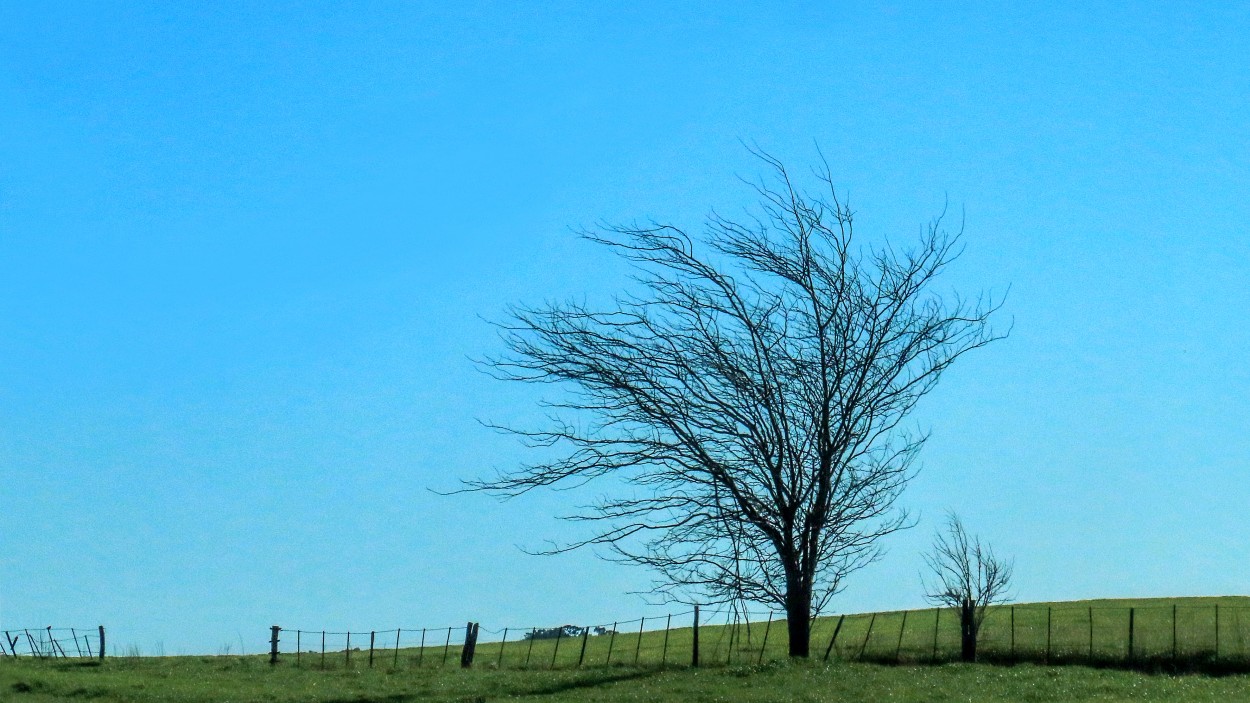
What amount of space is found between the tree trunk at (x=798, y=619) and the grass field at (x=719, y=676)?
496mm

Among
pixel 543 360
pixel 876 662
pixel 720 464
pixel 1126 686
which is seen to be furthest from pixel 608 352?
pixel 1126 686

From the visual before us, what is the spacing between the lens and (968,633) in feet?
107

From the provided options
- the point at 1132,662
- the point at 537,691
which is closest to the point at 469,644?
the point at 537,691

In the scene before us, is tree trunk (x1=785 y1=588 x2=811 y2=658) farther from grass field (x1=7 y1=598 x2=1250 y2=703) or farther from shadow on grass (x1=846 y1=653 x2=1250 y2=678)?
shadow on grass (x1=846 y1=653 x2=1250 y2=678)

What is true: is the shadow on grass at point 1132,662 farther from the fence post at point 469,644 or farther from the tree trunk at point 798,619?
the fence post at point 469,644

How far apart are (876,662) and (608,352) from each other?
10794 mm

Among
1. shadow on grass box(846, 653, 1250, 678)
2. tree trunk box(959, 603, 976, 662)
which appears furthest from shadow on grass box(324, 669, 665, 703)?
tree trunk box(959, 603, 976, 662)

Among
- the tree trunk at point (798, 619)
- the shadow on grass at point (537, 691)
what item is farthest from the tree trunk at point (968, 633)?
the shadow on grass at point (537, 691)

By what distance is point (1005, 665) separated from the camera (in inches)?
1241

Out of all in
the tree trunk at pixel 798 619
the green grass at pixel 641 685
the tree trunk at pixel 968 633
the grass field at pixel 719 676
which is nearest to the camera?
the green grass at pixel 641 685

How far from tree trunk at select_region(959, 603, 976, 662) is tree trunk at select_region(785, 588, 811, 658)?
4.89m

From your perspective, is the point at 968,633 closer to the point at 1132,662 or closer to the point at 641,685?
the point at 1132,662

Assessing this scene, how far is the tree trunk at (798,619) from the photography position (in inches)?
1150

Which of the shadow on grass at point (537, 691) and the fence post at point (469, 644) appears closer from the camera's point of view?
the shadow on grass at point (537, 691)
